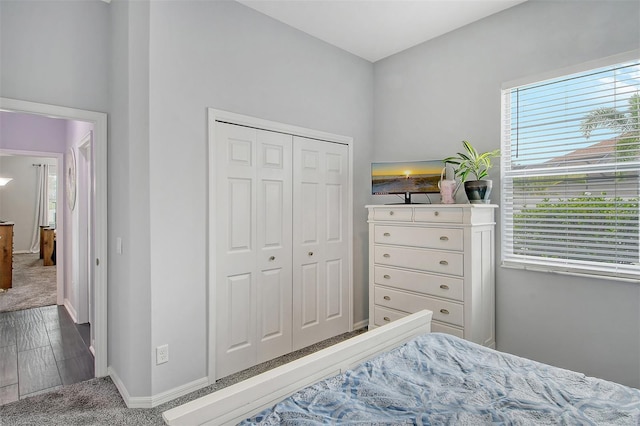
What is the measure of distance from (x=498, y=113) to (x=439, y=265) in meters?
1.34

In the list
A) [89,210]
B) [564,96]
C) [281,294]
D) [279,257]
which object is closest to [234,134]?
[279,257]

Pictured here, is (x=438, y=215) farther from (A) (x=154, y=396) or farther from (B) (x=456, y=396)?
(A) (x=154, y=396)

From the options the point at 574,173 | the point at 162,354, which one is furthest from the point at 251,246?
the point at 574,173

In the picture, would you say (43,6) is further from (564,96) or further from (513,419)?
(564,96)

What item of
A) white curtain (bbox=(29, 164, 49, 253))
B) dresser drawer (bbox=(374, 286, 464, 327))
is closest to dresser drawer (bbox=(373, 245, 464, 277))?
dresser drawer (bbox=(374, 286, 464, 327))

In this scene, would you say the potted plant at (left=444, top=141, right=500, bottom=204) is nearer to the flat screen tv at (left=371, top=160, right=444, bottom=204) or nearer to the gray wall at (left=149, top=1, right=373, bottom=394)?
the flat screen tv at (left=371, top=160, right=444, bottom=204)

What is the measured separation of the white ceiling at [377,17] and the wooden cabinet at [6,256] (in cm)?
516

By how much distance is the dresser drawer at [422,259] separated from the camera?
2592 mm

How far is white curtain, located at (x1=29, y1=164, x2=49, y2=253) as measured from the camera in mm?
8227

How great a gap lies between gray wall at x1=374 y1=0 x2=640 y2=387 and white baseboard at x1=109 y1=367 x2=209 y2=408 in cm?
239

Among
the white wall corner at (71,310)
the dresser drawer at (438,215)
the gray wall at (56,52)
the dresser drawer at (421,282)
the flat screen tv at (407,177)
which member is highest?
the gray wall at (56,52)

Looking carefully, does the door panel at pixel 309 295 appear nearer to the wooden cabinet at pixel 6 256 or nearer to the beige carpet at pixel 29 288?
the beige carpet at pixel 29 288

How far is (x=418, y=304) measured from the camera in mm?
2814

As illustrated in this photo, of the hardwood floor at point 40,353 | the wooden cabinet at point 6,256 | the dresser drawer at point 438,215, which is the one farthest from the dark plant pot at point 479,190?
the wooden cabinet at point 6,256
